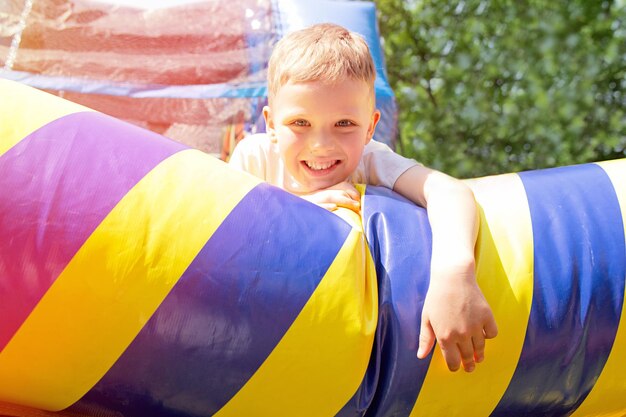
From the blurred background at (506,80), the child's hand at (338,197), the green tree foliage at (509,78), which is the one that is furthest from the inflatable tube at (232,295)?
the green tree foliage at (509,78)

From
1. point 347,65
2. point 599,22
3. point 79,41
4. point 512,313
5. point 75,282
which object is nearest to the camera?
point 75,282

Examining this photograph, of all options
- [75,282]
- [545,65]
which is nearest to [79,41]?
[75,282]

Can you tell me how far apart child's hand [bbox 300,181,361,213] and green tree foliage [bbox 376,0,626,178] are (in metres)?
2.38

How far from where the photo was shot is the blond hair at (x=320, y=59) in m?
1.54

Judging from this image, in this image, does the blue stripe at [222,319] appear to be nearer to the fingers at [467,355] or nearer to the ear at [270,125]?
the fingers at [467,355]

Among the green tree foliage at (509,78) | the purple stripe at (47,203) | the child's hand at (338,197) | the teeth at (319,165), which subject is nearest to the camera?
the purple stripe at (47,203)

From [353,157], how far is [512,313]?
1.49ft

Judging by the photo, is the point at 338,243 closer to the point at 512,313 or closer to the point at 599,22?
the point at 512,313

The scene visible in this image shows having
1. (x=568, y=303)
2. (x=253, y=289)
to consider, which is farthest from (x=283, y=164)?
(x=568, y=303)

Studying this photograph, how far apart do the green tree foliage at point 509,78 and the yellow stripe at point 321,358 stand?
8.87 feet

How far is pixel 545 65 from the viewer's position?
12.7ft

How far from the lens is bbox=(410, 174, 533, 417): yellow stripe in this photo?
1317 millimetres

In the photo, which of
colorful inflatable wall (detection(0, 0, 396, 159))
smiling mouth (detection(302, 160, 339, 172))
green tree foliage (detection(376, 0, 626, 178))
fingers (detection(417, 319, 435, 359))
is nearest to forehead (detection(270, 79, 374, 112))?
smiling mouth (detection(302, 160, 339, 172))

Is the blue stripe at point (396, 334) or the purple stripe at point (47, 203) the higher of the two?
the purple stripe at point (47, 203)
